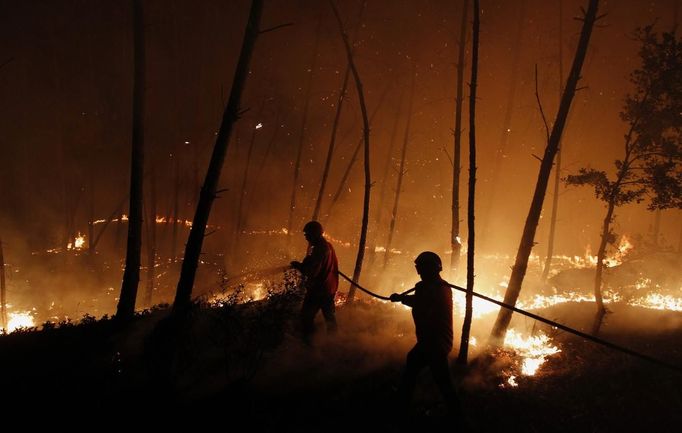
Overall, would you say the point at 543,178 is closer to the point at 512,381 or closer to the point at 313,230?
the point at 512,381

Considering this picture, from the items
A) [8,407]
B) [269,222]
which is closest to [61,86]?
[269,222]

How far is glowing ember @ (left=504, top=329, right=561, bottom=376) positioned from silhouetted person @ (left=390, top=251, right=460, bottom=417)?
354cm

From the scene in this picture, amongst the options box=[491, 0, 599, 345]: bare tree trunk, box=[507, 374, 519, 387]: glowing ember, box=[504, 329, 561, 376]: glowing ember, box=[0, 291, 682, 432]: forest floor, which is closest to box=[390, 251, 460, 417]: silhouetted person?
box=[0, 291, 682, 432]: forest floor

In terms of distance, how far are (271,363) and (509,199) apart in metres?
35.0

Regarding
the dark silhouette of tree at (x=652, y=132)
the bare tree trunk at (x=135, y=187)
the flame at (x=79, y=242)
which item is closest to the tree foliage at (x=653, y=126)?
the dark silhouette of tree at (x=652, y=132)

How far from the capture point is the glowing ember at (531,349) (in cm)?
842

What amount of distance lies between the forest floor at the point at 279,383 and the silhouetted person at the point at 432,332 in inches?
15.4

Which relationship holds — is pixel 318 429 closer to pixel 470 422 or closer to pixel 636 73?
pixel 470 422

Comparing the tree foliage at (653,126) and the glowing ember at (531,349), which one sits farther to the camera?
the tree foliage at (653,126)

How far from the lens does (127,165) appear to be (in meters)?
34.7

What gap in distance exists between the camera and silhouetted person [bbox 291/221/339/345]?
25.0 ft

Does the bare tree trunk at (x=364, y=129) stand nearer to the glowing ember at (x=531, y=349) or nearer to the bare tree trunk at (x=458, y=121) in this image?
the bare tree trunk at (x=458, y=121)

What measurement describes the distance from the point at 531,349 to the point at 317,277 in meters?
6.46

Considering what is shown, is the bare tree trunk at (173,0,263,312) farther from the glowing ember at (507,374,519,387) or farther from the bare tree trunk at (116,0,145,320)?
the glowing ember at (507,374,519,387)
